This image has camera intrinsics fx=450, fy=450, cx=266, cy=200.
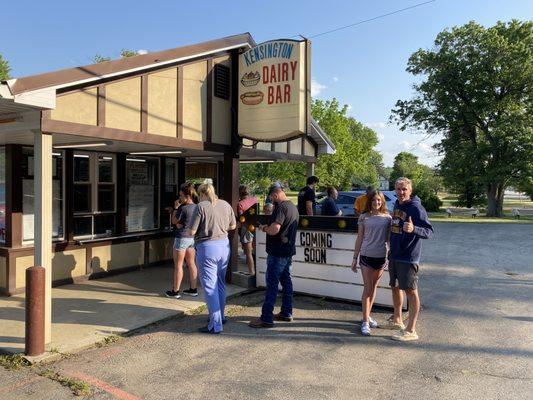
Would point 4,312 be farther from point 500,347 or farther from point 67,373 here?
point 500,347

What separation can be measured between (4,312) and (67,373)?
2368 mm

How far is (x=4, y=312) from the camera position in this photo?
5.95 meters

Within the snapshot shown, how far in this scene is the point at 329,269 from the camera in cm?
676

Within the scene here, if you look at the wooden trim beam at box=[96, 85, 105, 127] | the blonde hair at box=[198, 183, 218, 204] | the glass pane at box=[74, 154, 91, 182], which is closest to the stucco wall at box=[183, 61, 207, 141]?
the wooden trim beam at box=[96, 85, 105, 127]

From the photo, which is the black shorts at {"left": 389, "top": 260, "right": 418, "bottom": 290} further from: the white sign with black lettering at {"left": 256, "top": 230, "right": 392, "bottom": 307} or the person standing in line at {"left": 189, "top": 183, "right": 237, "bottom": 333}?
the person standing in line at {"left": 189, "top": 183, "right": 237, "bottom": 333}

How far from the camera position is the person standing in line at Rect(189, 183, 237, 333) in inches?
205

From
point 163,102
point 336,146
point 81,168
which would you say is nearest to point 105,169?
point 81,168

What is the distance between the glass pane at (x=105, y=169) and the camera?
27.3 ft

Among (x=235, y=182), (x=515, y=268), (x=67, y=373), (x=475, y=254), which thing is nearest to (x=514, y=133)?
(x=475, y=254)

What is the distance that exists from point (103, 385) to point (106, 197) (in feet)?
16.6

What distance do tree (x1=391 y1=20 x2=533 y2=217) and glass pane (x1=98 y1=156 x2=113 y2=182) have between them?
993 inches

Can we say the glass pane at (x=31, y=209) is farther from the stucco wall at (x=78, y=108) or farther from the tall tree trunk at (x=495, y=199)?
the tall tree trunk at (x=495, y=199)

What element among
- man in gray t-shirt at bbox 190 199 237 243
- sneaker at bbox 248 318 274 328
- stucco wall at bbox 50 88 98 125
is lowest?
sneaker at bbox 248 318 274 328

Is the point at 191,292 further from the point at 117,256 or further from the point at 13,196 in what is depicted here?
the point at 13,196
